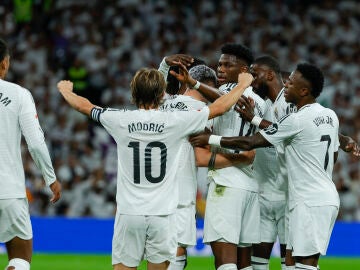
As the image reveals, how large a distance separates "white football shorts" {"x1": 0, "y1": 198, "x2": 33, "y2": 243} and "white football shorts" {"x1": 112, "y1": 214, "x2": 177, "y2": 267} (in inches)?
28.3

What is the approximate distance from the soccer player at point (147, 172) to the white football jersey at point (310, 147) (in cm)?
104

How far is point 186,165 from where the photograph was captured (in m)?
7.67

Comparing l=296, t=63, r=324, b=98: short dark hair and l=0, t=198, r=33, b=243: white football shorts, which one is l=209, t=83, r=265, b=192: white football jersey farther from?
l=0, t=198, r=33, b=243: white football shorts

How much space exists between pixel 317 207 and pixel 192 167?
124 cm

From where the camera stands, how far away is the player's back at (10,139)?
21.1 ft

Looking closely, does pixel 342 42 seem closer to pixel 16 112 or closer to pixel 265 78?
pixel 265 78

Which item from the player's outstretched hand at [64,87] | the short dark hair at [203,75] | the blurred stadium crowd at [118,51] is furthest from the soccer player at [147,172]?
the blurred stadium crowd at [118,51]

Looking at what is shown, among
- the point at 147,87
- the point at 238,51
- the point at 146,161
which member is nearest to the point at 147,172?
the point at 146,161

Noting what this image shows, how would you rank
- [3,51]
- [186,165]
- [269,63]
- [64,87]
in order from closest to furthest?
[3,51], [64,87], [186,165], [269,63]

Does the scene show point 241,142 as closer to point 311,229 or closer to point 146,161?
point 311,229

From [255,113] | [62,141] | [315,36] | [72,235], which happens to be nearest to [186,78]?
[255,113]

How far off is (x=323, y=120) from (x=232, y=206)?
110 centimetres

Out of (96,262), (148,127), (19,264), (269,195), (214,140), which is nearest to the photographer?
(148,127)

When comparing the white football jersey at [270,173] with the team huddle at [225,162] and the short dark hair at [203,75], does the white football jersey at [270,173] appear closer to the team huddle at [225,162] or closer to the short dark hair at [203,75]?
the team huddle at [225,162]
